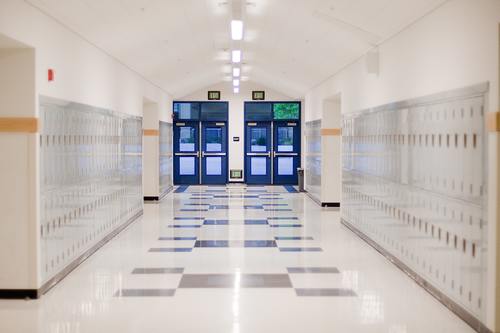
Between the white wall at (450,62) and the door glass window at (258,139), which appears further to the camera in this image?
the door glass window at (258,139)

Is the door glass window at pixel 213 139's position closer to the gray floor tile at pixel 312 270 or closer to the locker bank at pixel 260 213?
the locker bank at pixel 260 213

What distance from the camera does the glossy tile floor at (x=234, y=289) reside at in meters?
5.44

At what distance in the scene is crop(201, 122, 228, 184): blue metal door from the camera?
Answer: 22625mm

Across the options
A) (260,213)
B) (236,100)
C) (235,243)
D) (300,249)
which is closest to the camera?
(300,249)

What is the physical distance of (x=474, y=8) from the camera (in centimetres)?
532

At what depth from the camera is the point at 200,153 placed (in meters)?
22.6

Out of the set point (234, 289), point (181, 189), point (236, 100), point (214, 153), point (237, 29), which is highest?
point (237, 29)

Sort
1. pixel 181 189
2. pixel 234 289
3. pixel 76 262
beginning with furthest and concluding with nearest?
pixel 181 189, pixel 76 262, pixel 234 289

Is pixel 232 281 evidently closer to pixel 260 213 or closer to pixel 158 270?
pixel 158 270

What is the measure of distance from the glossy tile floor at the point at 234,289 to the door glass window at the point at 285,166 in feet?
36.9

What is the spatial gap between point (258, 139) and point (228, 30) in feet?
36.5

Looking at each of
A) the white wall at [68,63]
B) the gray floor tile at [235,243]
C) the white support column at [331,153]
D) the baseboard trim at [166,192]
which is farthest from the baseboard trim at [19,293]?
the baseboard trim at [166,192]

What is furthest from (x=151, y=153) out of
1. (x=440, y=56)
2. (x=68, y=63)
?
(x=440, y=56)

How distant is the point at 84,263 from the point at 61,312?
2.41 meters
